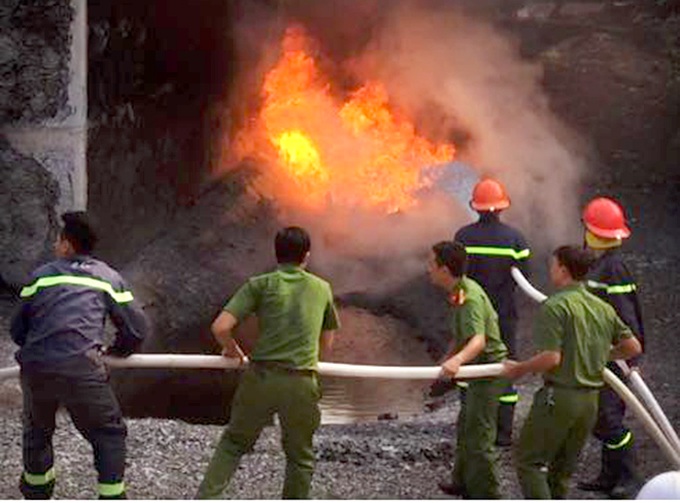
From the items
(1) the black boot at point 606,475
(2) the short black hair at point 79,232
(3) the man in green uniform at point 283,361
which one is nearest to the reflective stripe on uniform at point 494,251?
(1) the black boot at point 606,475

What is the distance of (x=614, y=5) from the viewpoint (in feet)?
59.5

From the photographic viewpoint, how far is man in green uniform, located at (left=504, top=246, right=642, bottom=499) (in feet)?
18.2

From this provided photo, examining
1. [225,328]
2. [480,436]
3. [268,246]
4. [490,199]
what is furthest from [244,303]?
[268,246]

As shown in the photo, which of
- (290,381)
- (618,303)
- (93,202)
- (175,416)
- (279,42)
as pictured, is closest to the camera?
(290,381)

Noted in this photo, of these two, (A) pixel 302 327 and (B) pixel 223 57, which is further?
(B) pixel 223 57

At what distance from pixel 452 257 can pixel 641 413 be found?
1.38 m

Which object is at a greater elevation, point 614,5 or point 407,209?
point 614,5

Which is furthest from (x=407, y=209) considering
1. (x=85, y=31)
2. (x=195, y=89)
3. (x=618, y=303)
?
(x=618, y=303)

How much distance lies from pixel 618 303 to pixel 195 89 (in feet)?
31.9

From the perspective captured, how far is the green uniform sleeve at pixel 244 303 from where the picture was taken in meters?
5.41

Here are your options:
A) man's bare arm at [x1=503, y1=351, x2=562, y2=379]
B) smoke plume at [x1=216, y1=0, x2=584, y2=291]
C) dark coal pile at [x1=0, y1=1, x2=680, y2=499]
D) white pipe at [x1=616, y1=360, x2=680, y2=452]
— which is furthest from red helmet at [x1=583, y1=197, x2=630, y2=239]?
smoke plume at [x1=216, y1=0, x2=584, y2=291]

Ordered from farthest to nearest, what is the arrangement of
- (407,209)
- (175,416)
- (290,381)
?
(407,209) < (175,416) < (290,381)

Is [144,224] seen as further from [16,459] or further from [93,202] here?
[16,459]

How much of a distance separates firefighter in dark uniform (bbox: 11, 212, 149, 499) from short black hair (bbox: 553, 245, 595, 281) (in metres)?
2.20
